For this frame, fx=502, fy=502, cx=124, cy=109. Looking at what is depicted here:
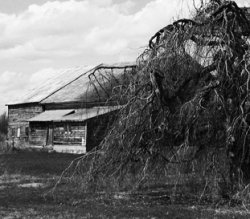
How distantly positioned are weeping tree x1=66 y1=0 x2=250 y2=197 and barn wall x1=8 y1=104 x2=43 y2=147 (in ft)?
97.6

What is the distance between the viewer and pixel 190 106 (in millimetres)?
9211

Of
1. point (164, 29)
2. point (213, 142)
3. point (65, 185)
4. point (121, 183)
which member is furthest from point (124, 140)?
point (65, 185)

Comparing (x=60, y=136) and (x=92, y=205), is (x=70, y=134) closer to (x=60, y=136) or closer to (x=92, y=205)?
(x=60, y=136)

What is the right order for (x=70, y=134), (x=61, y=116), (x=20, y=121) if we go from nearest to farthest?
(x=70, y=134) → (x=61, y=116) → (x=20, y=121)

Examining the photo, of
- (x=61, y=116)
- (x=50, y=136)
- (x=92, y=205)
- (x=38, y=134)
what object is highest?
(x=61, y=116)

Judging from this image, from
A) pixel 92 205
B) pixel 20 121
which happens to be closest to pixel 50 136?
pixel 20 121

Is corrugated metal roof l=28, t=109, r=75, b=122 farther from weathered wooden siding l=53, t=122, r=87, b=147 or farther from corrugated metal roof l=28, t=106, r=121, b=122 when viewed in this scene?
weathered wooden siding l=53, t=122, r=87, b=147

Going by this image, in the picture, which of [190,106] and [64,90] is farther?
[64,90]

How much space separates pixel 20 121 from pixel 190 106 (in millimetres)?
33805

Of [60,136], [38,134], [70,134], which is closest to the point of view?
[70,134]

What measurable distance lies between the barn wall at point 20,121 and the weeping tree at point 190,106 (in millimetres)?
29763

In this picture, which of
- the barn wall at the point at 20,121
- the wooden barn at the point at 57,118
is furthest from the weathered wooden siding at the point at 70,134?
the barn wall at the point at 20,121

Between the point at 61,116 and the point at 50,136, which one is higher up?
the point at 61,116

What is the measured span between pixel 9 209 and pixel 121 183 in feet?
7.32
